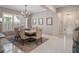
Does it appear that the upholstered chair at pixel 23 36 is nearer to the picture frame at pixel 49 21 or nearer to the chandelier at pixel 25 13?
the chandelier at pixel 25 13

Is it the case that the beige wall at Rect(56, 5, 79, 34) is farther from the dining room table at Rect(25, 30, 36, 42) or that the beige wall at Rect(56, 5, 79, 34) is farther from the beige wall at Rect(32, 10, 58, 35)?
the dining room table at Rect(25, 30, 36, 42)

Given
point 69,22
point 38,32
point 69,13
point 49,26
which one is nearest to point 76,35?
point 69,22

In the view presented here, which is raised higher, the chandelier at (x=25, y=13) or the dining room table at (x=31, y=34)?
the chandelier at (x=25, y=13)

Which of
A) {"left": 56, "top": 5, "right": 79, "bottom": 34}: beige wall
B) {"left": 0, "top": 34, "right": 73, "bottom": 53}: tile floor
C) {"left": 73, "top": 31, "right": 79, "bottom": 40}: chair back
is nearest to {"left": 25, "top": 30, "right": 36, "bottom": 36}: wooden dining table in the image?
{"left": 0, "top": 34, "right": 73, "bottom": 53}: tile floor

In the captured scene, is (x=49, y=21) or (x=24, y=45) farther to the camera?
(x=49, y=21)

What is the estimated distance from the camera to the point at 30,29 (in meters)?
2.17

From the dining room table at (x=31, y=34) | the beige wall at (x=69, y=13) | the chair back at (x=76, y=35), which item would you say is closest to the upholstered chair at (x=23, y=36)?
the dining room table at (x=31, y=34)

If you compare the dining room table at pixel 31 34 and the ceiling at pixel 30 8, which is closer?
the ceiling at pixel 30 8

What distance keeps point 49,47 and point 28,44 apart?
0.43 m

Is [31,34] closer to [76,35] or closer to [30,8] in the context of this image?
[30,8]

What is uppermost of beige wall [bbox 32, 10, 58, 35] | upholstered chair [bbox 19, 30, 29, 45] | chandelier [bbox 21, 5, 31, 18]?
chandelier [bbox 21, 5, 31, 18]
